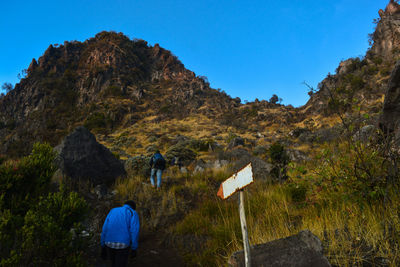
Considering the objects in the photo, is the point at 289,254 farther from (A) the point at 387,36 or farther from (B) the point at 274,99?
(B) the point at 274,99

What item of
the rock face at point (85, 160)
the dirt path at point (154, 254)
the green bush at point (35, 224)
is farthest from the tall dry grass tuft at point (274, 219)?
the green bush at point (35, 224)

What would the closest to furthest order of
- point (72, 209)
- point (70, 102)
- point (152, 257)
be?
point (72, 209), point (152, 257), point (70, 102)

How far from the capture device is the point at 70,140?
812cm

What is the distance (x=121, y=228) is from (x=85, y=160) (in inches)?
211

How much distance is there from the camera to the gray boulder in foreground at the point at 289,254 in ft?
6.65

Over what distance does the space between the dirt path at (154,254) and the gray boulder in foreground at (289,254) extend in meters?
2.53

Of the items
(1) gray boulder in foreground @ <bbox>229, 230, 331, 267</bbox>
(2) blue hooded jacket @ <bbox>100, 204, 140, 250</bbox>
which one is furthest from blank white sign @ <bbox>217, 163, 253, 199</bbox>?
(2) blue hooded jacket @ <bbox>100, 204, 140, 250</bbox>

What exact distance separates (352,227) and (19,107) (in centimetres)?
8668

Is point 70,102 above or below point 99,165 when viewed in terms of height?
above

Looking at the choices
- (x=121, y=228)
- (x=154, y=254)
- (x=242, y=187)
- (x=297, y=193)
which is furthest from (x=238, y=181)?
(x=297, y=193)

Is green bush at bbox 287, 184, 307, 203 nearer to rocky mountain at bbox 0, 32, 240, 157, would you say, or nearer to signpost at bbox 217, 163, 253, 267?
signpost at bbox 217, 163, 253, 267

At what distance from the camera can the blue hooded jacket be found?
3.52m

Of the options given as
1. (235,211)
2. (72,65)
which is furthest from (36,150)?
(72,65)

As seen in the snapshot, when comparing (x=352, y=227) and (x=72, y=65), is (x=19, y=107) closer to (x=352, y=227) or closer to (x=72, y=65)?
(x=72, y=65)
